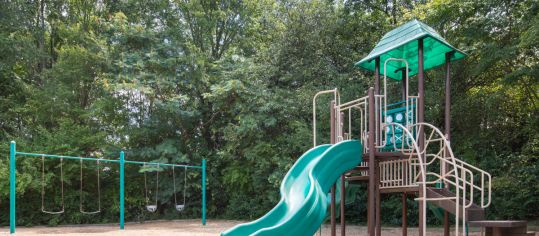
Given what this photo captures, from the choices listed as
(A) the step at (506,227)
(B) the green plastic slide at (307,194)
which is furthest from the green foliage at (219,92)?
(A) the step at (506,227)

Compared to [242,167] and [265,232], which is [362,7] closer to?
[242,167]

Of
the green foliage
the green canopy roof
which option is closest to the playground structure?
the green canopy roof

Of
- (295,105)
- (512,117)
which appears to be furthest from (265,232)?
(512,117)

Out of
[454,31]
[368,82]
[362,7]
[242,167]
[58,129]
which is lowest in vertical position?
[242,167]

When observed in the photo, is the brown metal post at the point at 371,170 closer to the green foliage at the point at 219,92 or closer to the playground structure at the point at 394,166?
the playground structure at the point at 394,166

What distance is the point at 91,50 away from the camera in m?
17.8

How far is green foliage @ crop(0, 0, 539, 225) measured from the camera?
13.6 meters

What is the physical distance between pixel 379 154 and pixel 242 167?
10.3 metres

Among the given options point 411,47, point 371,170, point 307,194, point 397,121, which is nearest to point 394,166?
point 397,121

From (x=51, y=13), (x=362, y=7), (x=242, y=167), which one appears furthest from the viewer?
(x=51, y=13)

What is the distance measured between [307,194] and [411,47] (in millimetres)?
3157

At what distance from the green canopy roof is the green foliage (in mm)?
3995

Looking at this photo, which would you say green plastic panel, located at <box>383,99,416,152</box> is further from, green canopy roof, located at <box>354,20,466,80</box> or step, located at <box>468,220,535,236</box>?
step, located at <box>468,220,535,236</box>

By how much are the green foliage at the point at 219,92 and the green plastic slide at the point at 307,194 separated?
6.62 metres
